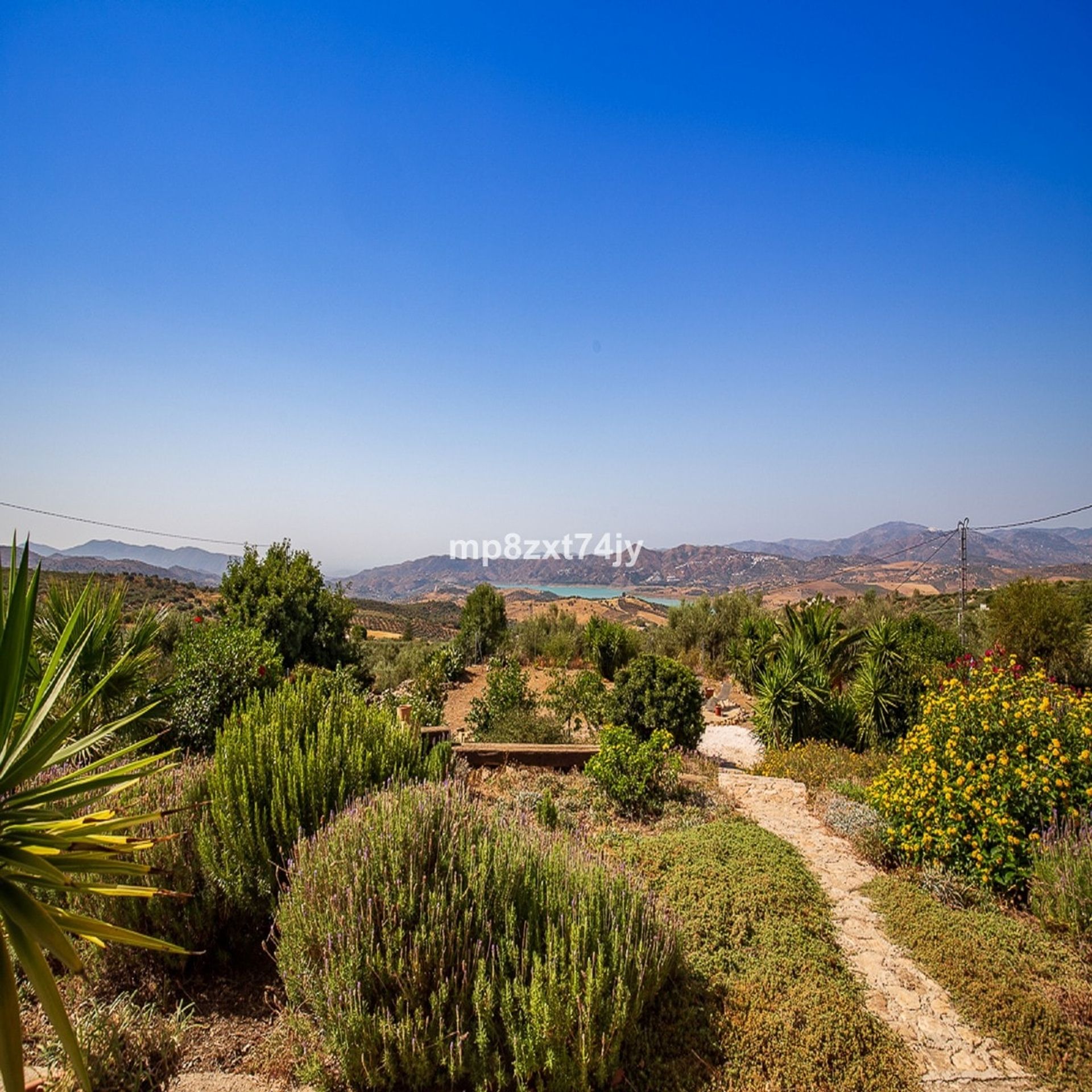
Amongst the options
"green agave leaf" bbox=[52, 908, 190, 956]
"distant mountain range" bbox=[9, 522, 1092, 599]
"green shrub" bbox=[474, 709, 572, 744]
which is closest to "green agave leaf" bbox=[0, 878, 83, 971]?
"green agave leaf" bbox=[52, 908, 190, 956]

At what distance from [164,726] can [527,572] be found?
144610 mm

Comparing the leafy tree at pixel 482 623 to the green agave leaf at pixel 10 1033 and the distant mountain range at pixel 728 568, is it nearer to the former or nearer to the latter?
the green agave leaf at pixel 10 1033

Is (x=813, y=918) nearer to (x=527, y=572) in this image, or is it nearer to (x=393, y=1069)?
(x=393, y=1069)

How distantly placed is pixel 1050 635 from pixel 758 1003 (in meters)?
17.5

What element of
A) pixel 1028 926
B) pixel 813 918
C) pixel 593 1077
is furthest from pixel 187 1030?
pixel 1028 926

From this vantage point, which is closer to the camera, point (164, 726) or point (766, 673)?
point (164, 726)

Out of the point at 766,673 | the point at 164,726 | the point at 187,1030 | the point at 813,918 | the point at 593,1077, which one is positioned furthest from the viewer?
the point at 766,673

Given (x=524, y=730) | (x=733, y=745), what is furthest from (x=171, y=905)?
(x=733, y=745)

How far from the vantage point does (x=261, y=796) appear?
150 inches

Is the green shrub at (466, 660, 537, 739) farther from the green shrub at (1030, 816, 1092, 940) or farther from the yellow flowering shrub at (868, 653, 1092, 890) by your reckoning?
the green shrub at (1030, 816, 1092, 940)

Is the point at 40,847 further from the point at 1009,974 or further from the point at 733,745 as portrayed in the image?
the point at 733,745

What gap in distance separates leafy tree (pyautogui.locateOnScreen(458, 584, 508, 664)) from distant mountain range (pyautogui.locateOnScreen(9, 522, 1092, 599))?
112ft

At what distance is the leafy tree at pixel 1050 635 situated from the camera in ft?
52.0

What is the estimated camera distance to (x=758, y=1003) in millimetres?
3148
